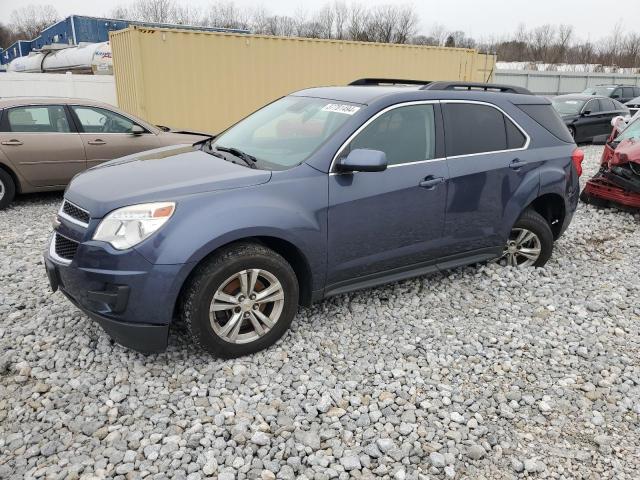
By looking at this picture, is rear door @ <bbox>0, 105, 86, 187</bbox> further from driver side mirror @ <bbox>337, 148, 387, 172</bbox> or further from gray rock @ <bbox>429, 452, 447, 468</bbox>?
gray rock @ <bbox>429, 452, 447, 468</bbox>

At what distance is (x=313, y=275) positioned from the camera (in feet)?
12.1

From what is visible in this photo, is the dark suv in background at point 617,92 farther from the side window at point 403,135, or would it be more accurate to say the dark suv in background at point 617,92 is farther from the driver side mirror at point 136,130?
the side window at point 403,135

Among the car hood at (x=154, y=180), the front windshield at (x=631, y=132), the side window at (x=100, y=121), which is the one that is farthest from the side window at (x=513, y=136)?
the side window at (x=100, y=121)

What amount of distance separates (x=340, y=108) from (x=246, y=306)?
66.0 inches

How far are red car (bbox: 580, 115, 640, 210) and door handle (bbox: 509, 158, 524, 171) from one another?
3.45m

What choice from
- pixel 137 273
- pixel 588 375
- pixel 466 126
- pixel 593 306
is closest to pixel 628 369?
pixel 588 375

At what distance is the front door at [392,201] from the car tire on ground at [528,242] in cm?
108

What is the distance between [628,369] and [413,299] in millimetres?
1610

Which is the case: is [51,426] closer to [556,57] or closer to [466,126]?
[466,126]

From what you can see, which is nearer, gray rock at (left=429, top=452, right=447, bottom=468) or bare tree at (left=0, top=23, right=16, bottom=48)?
gray rock at (left=429, top=452, right=447, bottom=468)

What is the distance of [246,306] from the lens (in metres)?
3.43

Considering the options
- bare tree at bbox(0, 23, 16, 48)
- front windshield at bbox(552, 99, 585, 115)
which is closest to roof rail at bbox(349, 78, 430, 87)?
front windshield at bbox(552, 99, 585, 115)

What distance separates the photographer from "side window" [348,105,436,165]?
153 inches

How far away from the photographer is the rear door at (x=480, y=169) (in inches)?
168
